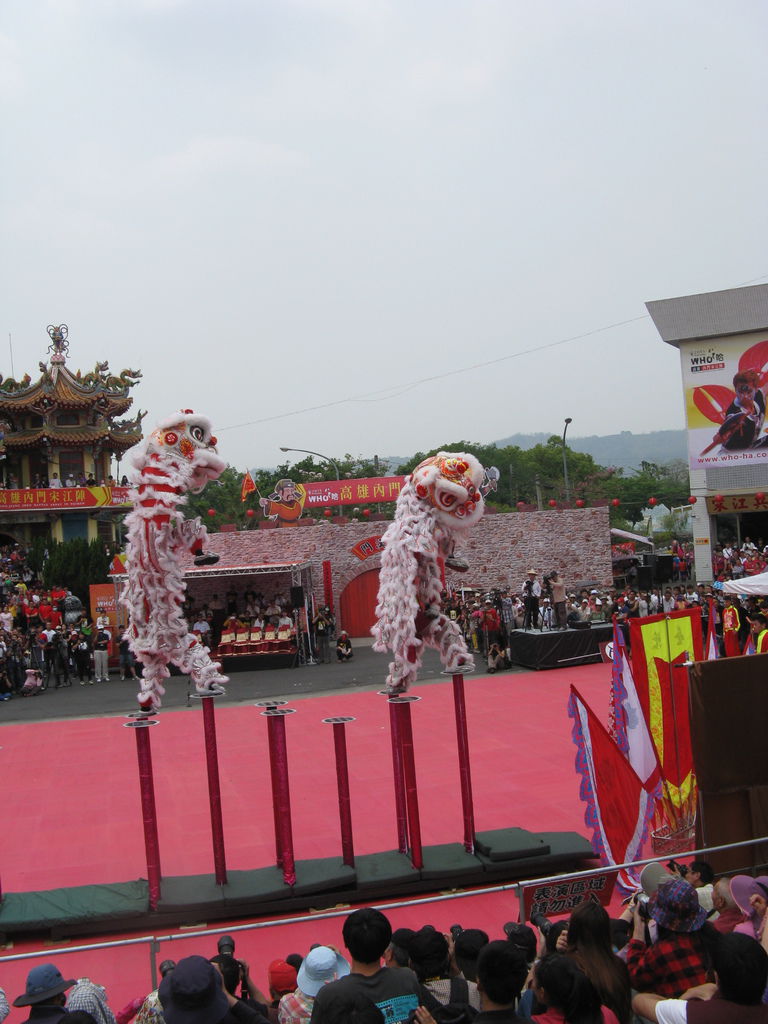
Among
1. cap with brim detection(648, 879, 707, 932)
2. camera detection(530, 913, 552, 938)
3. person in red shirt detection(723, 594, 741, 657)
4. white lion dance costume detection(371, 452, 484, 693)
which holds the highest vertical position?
white lion dance costume detection(371, 452, 484, 693)

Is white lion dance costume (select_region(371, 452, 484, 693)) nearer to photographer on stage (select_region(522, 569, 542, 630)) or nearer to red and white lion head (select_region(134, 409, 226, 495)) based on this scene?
red and white lion head (select_region(134, 409, 226, 495))

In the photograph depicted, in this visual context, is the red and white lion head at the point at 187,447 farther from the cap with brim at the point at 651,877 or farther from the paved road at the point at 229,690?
the paved road at the point at 229,690

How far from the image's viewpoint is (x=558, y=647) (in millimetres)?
15430

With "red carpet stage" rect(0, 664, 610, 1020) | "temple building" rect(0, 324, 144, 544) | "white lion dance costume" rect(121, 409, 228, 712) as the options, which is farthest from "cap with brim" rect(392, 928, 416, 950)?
"temple building" rect(0, 324, 144, 544)

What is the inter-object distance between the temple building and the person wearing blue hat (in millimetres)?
27459

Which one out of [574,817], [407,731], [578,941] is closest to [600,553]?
[574,817]

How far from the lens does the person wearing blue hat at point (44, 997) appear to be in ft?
10.8

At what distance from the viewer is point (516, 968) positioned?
294 centimetres

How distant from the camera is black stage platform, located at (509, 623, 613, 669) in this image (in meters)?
15.4

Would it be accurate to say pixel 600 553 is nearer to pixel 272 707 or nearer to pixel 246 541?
pixel 246 541

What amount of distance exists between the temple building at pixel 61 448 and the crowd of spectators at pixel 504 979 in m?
27.5

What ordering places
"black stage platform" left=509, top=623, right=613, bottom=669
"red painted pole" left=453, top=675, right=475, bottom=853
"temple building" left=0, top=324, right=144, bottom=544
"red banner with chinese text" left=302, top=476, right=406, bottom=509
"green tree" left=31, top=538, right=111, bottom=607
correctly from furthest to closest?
1. "temple building" left=0, top=324, right=144, bottom=544
2. "green tree" left=31, top=538, right=111, bottom=607
3. "red banner with chinese text" left=302, top=476, right=406, bottom=509
4. "black stage platform" left=509, top=623, right=613, bottom=669
5. "red painted pole" left=453, top=675, right=475, bottom=853

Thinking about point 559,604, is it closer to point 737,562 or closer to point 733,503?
point 737,562

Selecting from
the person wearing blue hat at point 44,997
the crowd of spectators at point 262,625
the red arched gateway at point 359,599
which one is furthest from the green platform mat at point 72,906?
the red arched gateway at point 359,599
